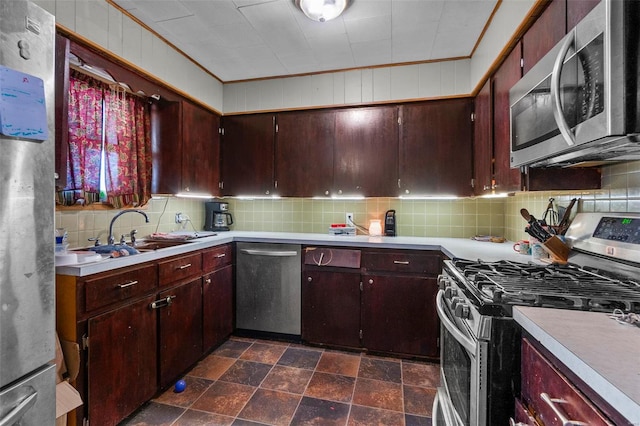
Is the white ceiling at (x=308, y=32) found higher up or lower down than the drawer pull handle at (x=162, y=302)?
higher up

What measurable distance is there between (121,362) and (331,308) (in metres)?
1.52

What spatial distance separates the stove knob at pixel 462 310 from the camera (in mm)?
1128

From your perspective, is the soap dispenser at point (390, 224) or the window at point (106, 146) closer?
the window at point (106, 146)

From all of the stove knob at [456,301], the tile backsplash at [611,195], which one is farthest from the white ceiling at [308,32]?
the stove knob at [456,301]

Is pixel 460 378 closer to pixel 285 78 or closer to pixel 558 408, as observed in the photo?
pixel 558 408

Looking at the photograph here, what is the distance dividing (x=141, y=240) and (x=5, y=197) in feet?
5.36

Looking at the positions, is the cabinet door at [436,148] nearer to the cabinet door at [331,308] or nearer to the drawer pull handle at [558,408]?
the cabinet door at [331,308]

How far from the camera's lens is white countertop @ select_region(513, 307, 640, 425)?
0.54 m

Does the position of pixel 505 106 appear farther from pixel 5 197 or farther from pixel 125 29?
pixel 125 29

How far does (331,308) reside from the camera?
261cm

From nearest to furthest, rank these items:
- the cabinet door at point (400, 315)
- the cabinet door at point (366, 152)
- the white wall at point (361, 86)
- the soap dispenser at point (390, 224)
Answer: the cabinet door at point (400, 315) < the white wall at point (361, 86) < the cabinet door at point (366, 152) < the soap dispenser at point (390, 224)

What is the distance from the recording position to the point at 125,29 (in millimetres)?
2064

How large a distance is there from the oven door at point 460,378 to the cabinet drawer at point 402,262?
0.79 m

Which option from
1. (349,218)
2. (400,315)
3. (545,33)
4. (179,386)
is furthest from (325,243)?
(545,33)
